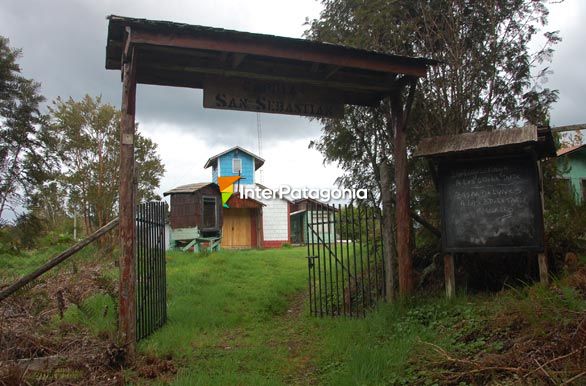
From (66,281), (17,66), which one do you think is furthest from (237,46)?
(17,66)

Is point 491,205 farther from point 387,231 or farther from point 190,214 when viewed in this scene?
point 190,214

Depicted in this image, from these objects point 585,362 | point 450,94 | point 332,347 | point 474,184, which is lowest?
point 332,347

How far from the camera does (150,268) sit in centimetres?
679

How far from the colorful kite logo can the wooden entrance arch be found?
2018 centimetres

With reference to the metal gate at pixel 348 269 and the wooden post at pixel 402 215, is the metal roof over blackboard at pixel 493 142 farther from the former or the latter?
the metal gate at pixel 348 269

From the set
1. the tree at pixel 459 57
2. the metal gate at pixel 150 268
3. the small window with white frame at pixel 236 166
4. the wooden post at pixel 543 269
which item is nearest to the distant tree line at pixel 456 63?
the tree at pixel 459 57

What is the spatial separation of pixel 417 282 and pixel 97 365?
512 centimetres

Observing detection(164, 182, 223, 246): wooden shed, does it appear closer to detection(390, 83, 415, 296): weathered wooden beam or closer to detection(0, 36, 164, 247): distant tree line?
detection(0, 36, 164, 247): distant tree line

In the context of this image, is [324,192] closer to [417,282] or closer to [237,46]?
[417,282]

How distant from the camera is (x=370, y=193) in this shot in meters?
9.28

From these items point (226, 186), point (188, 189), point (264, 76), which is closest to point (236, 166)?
point (226, 186)

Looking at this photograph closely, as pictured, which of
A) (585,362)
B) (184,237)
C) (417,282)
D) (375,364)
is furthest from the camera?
(184,237)

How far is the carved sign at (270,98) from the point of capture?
21.7 feet

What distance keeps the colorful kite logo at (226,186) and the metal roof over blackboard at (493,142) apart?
848 inches
